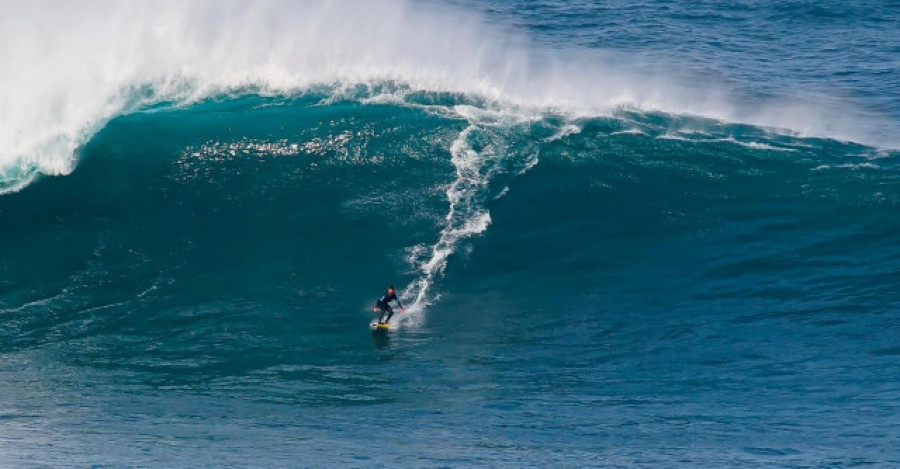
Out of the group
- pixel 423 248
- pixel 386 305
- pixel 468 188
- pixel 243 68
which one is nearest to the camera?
pixel 386 305

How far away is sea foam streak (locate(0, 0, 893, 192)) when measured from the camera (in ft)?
124

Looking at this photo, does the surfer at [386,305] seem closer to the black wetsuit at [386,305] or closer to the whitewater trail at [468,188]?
the black wetsuit at [386,305]

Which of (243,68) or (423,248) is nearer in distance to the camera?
(423,248)

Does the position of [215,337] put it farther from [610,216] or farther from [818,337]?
[818,337]

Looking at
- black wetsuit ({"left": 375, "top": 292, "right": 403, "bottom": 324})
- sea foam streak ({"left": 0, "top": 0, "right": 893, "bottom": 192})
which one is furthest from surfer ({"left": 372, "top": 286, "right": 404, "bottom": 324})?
sea foam streak ({"left": 0, "top": 0, "right": 893, "bottom": 192})

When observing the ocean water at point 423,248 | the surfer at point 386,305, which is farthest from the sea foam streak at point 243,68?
the surfer at point 386,305

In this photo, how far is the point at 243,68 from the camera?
1670 inches

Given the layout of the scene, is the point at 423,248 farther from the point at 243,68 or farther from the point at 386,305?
the point at 243,68

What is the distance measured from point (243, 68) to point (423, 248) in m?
13.3

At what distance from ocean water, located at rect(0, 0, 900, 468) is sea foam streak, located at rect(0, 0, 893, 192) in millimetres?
138

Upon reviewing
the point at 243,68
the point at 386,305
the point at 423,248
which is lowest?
the point at 386,305

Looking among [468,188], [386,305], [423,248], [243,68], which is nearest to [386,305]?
[386,305]

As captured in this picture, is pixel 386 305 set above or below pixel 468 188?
below

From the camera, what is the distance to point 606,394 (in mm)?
27328
